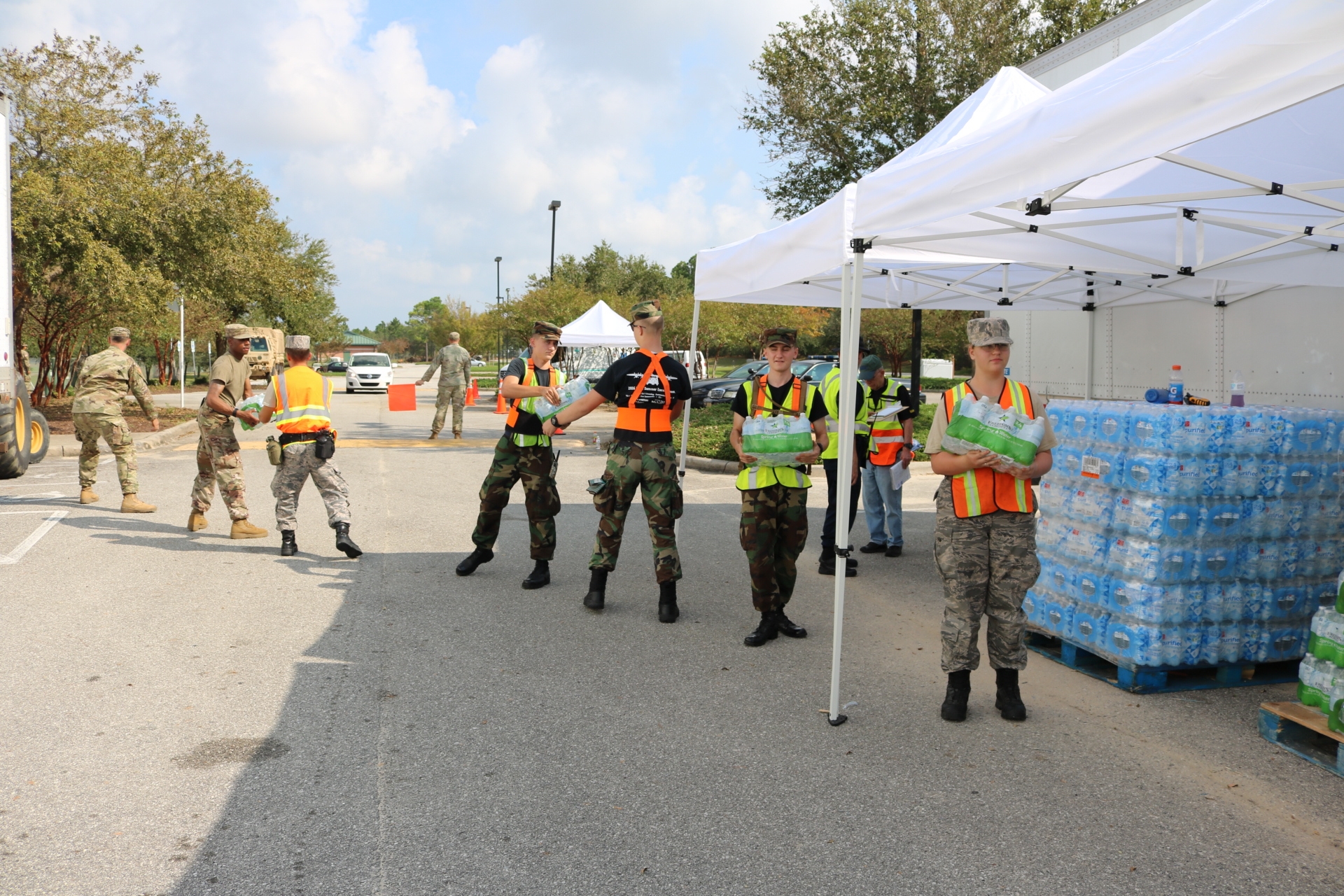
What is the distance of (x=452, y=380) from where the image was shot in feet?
60.1

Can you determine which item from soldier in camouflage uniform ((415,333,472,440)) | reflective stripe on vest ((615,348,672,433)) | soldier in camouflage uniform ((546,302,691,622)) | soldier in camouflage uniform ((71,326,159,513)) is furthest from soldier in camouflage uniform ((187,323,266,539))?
soldier in camouflage uniform ((415,333,472,440))

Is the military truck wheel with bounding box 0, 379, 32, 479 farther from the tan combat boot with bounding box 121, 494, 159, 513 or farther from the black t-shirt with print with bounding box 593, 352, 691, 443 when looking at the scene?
the black t-shirt with print with bounding box 593, 352, 691, 443

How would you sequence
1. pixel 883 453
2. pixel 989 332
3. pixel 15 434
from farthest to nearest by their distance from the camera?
pixel 15 434 → pixel 883 453 → pixel 989 332

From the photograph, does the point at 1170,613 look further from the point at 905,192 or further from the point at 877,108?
the point at 877,108

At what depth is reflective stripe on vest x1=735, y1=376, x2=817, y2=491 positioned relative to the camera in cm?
571

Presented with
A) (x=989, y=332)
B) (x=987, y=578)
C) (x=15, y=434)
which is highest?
(x=989, y=332)

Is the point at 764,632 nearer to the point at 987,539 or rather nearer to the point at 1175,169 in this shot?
the point at 987,539

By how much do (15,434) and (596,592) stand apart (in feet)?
30.1

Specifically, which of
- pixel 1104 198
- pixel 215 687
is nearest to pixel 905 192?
pixel 1104 198

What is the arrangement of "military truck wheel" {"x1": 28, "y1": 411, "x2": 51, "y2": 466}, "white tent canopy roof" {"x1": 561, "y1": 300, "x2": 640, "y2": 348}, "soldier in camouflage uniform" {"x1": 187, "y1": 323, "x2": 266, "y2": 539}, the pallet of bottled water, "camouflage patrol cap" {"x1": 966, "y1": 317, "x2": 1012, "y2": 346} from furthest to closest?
"white tent canopy roof" {"x1": 561, "y1": 300, "x2": 640, "y2": 348}, "military truck wheel" {"x1": 28, "y1": 411, "x2": 51, "y2": 466}, "soldier in camouflage uniform" {"x1": 187, "y1": 323, "x2": 266, "y2": 539}, the pallet of bottled water, "camouflage patrol cap" {"x1": 966, "y1": 317, "x2": 1012, "y2": 346}

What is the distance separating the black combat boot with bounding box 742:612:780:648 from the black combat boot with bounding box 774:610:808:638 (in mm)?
15

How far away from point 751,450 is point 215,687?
3.09 metres

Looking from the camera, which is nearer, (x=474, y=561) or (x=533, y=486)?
(x=533, y=486)

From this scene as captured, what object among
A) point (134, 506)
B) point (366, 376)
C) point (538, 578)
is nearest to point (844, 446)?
point (538, 578)
